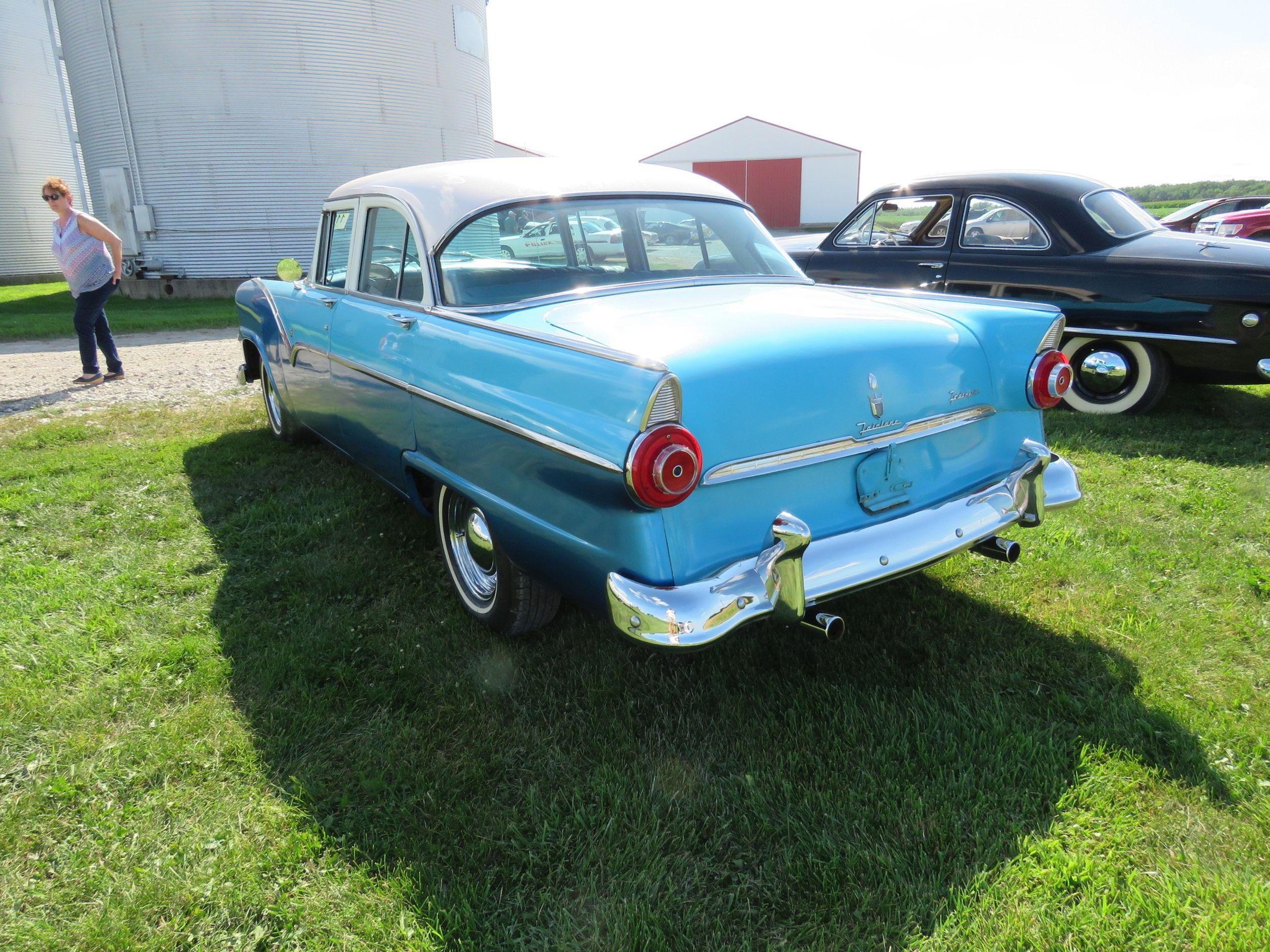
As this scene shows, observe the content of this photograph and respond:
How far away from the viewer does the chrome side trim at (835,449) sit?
7.25 ft

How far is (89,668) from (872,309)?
9.92ft

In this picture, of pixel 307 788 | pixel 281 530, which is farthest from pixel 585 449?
pixel 281 530

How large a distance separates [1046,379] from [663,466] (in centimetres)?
160

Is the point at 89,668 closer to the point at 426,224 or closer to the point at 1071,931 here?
the point at 426,224

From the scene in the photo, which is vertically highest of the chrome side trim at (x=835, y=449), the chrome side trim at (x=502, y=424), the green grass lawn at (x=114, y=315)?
the chrome side trim at (x=502, y=424)

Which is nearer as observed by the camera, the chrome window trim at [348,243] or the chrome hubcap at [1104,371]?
the chrome window trim at [348,243]

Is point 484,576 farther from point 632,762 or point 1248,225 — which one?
point 1248,225

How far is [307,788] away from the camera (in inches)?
92.6

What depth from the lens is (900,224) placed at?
21.6 feet

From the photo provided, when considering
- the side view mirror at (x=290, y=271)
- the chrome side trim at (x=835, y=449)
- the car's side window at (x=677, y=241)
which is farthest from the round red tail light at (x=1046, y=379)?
the side view mirror at (x=290, y=271)

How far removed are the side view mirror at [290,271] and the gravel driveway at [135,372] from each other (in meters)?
3.10

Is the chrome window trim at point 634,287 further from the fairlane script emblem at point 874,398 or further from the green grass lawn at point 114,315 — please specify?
the green grass lawn at point 114,315

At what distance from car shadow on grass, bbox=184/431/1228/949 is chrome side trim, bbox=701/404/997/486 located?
80 cm

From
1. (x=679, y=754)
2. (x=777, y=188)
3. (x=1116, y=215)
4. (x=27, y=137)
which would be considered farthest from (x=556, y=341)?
(x=777, y=188)
